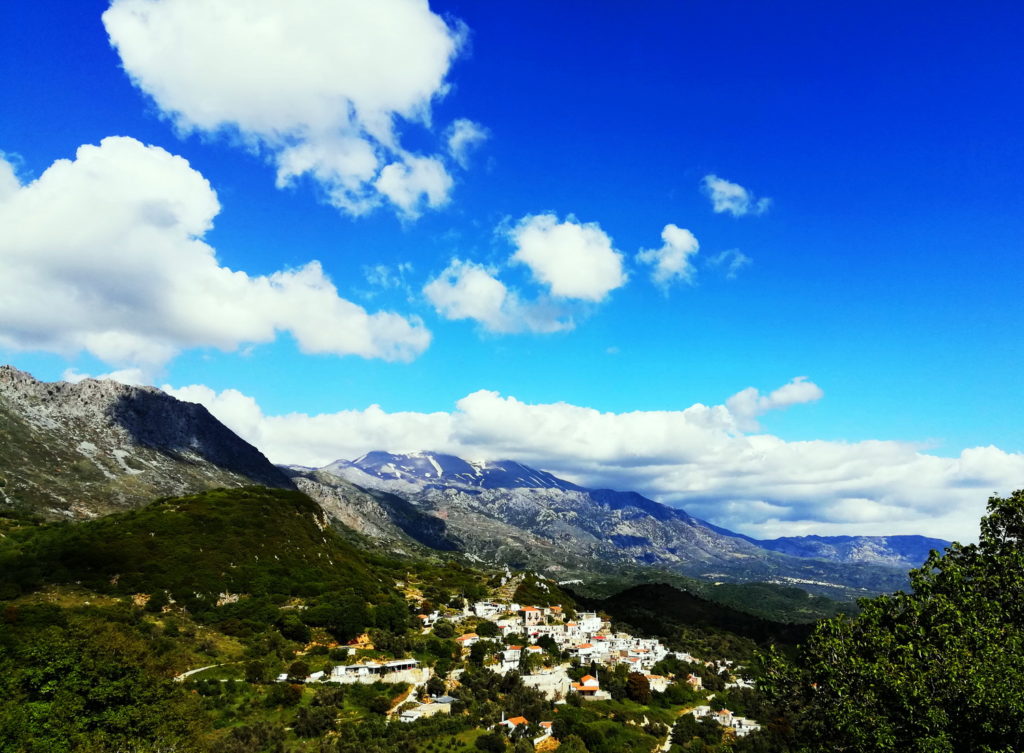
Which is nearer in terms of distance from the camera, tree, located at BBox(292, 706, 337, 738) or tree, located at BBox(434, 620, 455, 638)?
tree, located at BBox(292, 706, 337, 738)

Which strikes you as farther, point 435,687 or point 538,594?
point 538,594

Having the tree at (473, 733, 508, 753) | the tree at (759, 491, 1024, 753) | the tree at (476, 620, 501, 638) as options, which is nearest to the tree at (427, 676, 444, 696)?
the tree at (473, 733, 508, 753)

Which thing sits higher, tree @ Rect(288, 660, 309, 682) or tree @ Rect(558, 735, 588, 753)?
tree @ Rect(288, 660, 309, 682)

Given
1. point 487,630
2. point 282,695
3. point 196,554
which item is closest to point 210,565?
point 196,554

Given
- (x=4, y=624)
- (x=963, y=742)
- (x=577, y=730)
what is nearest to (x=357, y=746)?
(x=577, y=730)

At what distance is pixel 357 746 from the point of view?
4578cm

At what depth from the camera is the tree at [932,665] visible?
68.5ft

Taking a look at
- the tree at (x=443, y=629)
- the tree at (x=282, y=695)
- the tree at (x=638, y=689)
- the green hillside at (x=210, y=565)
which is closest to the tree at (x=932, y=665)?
the tree at (x=282, y=695)

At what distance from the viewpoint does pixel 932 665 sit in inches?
916

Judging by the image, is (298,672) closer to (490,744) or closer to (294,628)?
(294,628)

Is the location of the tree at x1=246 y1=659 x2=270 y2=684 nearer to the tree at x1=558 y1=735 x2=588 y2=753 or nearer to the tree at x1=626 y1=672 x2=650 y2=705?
the tree at x1=558 y1=735 x2=588 y2=753

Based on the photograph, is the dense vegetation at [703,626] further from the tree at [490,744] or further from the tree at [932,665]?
the tree at [932,665]

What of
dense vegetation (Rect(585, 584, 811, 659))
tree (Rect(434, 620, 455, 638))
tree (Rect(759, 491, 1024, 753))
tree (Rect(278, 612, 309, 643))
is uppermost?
tree (Rect(759, 491, 1024, 753))

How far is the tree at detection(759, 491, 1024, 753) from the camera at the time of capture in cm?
2089
